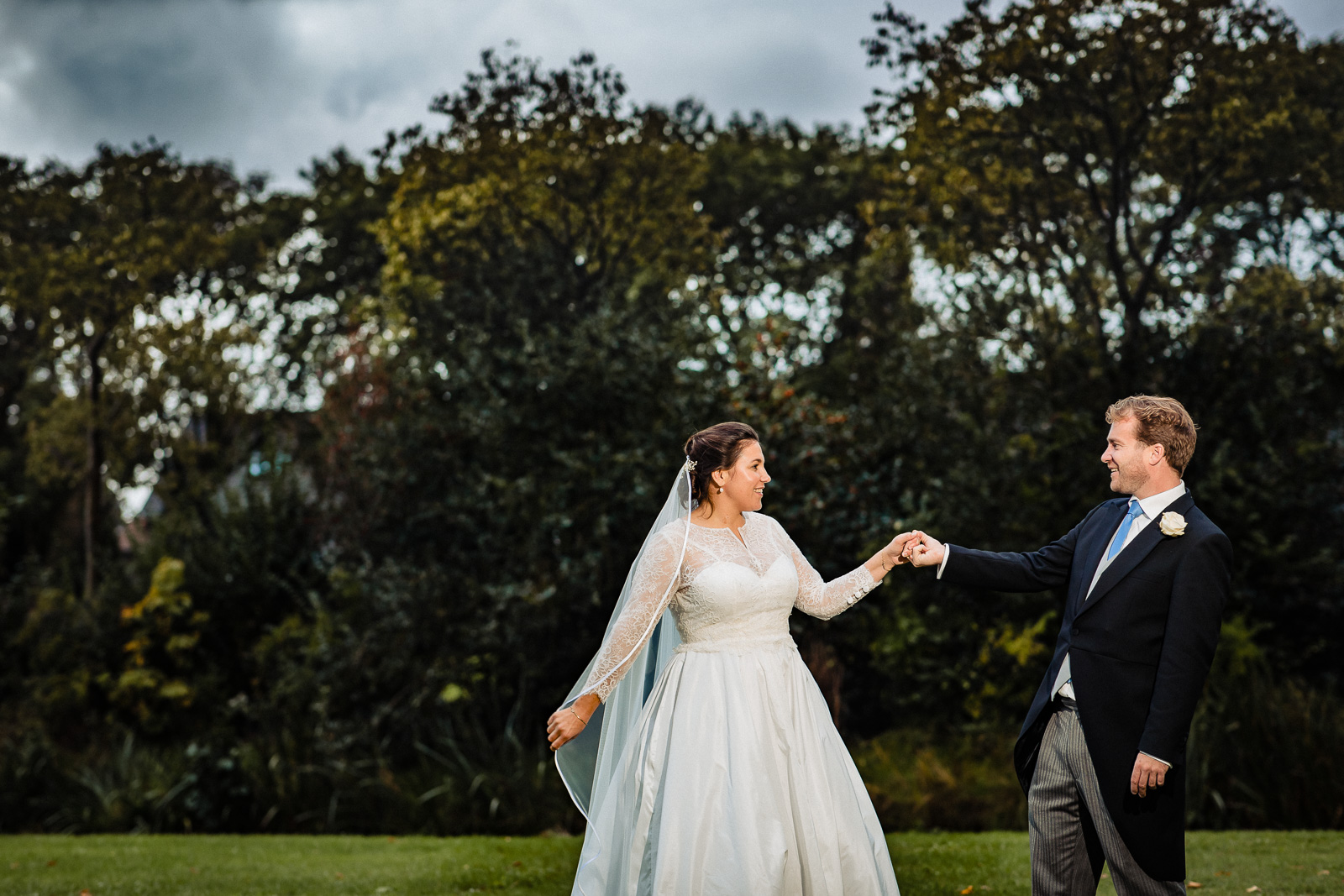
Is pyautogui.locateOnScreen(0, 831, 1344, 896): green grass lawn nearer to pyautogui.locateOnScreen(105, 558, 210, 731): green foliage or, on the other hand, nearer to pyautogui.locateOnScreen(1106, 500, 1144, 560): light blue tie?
pyautogui.locateOnScreen(1106, 500, 1144, 560): light blue tie

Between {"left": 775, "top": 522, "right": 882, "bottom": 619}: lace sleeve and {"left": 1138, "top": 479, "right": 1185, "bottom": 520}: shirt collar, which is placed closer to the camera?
{"left": 1138, "top": 479, "right": 1185, "bottom": 520}: shirt collar

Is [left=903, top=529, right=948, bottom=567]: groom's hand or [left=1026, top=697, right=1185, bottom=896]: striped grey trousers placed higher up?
[left=903, top=529, right=948, bottom=567]: groom's hand

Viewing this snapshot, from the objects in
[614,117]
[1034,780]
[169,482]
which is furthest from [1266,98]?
[169,482]

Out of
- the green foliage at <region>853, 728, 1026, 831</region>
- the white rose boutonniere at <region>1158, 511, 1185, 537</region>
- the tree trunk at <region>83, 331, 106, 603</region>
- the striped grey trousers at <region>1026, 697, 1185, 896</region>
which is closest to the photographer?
the white rose boutonniere at <region>1158, 511, 1185, 537</region>

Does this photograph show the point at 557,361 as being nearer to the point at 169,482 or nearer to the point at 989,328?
the point at 989,328

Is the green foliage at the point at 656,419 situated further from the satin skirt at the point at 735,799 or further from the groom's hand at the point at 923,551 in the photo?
the satin skirt at the point at 735,799

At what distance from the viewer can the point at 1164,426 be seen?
3.77m

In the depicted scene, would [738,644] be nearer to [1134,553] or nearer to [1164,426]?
Result: [1134,553]

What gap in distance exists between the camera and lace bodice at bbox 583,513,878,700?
13.9ft

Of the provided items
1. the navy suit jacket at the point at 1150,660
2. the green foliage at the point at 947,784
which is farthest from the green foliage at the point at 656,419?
the navy suit jacket at the point at 1150,660

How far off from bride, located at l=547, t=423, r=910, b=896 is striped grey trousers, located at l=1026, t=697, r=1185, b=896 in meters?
0.57

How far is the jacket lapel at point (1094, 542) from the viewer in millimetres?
3881

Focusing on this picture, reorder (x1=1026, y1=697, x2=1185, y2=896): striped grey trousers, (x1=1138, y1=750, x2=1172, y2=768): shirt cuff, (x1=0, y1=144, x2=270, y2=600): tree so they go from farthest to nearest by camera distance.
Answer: (x1=0, y1=144, x2=270, y2=600): tree
(x1=1026, y1=697, x2=1185, y2=896): striped grey trousers
(x1=1138, y1=750, x2=1172, y2=768): shirt cuff

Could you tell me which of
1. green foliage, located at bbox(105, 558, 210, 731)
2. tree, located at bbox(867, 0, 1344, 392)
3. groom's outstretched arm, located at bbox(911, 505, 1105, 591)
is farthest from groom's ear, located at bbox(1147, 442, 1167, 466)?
green foliage, located at bbox(105, 558, 210, 731)
